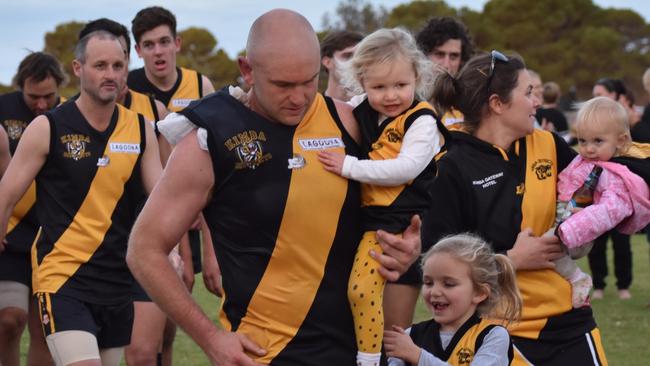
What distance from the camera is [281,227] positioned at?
3992mm

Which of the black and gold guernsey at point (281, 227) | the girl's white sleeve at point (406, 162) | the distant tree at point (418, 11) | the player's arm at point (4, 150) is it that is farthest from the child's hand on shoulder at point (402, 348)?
the distant tree at point (418, 11)

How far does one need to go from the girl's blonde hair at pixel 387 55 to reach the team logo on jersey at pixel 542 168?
72 cm

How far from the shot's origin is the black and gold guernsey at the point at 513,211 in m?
5.16

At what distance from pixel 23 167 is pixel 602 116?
3419mm

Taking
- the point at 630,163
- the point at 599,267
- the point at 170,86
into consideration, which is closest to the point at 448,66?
the point at 170,86

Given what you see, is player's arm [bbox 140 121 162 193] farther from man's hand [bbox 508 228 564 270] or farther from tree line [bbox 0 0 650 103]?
tree line [bbox 0 0 650 103]

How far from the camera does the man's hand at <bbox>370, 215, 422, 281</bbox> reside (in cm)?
Answer: 418

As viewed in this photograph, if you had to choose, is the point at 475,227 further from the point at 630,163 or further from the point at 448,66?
the point at 448,66

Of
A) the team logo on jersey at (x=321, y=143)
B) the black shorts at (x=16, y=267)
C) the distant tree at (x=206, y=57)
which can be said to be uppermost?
the team logo on jersey at (x=321, y=143)

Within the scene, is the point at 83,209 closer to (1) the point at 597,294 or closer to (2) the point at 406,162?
(2) the point at 406,162

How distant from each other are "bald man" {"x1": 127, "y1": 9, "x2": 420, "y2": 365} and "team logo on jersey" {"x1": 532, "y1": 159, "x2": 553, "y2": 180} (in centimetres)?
126

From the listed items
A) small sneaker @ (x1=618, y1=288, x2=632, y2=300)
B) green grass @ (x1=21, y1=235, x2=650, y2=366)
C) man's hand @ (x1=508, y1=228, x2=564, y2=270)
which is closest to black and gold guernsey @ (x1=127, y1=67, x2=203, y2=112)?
green grass @ (x1=21, y1=235, x2=650, y2=366)

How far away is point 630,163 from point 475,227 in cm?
87

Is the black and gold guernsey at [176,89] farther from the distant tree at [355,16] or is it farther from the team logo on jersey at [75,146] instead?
the distant tree at [355,16]
